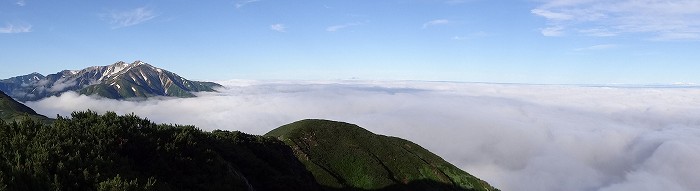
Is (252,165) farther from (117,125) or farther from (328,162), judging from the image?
(328,162)

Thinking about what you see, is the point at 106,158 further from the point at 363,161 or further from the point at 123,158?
the point at 363,161

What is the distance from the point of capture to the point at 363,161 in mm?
166125

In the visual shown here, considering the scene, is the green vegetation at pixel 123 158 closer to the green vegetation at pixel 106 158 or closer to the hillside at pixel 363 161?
the green vegetation at pixel 106 158

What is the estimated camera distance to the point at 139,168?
33.5 m

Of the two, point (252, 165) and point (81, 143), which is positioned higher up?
point (81, 143)

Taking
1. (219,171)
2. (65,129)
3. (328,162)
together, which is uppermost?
(65,129)

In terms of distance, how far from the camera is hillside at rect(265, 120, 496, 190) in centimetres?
15350

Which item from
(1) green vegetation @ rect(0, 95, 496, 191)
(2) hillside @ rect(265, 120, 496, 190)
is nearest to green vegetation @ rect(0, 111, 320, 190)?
(1) green vegetation @ rect(0, 95, 496, 191)

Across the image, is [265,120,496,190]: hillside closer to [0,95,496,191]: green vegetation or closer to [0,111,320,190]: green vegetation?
[0,95,496,191]: green vegetation

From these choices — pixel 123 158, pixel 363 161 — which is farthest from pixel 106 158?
pixel 363 161

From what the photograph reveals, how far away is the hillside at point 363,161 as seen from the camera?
154 m

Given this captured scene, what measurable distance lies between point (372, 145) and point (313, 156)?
3374cm

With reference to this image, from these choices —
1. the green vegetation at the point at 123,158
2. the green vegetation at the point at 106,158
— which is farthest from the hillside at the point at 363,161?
the green vegetation at the point at 106,158

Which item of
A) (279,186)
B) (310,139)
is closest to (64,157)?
(279,186)
